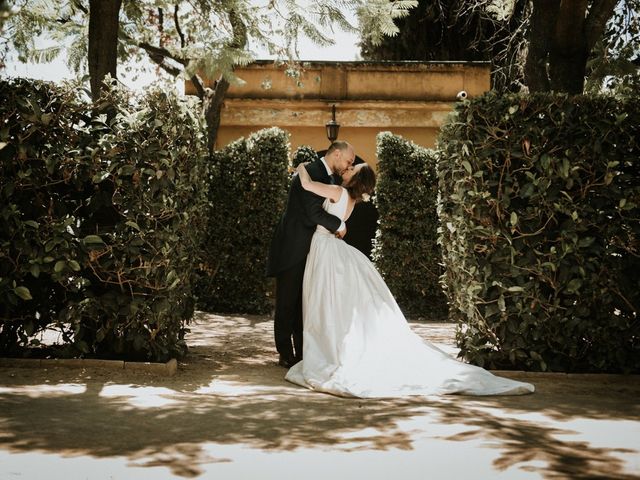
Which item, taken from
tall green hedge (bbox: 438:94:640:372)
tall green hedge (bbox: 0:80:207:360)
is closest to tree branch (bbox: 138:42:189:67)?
tall green hedge (bbox: 0:80:207:360)

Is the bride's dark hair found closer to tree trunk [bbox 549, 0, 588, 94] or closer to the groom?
the groom

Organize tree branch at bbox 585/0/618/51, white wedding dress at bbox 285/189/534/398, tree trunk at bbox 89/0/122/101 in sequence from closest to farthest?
1. white wedding dress at bbox 285/189/534/398
2. tree branch at bbox 585/0/618/51
3. tree trunk at bbox 89/0/122/101

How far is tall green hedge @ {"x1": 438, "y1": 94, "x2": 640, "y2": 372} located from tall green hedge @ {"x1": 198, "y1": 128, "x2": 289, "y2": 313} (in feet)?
21.1

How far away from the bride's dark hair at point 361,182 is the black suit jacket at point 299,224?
0.28m

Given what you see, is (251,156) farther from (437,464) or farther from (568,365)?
(437,464)

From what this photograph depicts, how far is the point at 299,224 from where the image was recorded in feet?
27.4

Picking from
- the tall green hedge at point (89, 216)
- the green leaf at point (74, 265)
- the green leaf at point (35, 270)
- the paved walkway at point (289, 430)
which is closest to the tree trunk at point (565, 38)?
the paved walkway at point (289, 430)

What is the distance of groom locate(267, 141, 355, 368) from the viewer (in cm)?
828

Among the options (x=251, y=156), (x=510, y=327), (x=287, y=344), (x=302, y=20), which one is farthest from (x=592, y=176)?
(x=251, y=156)

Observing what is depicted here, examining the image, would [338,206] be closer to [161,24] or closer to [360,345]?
[360,345]

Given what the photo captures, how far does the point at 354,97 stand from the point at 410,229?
26.0ft

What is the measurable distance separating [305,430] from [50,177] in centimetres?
384

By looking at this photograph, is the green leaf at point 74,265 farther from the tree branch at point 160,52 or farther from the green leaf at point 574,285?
the tree branch at point 160,52

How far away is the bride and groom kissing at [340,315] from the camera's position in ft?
22.5
